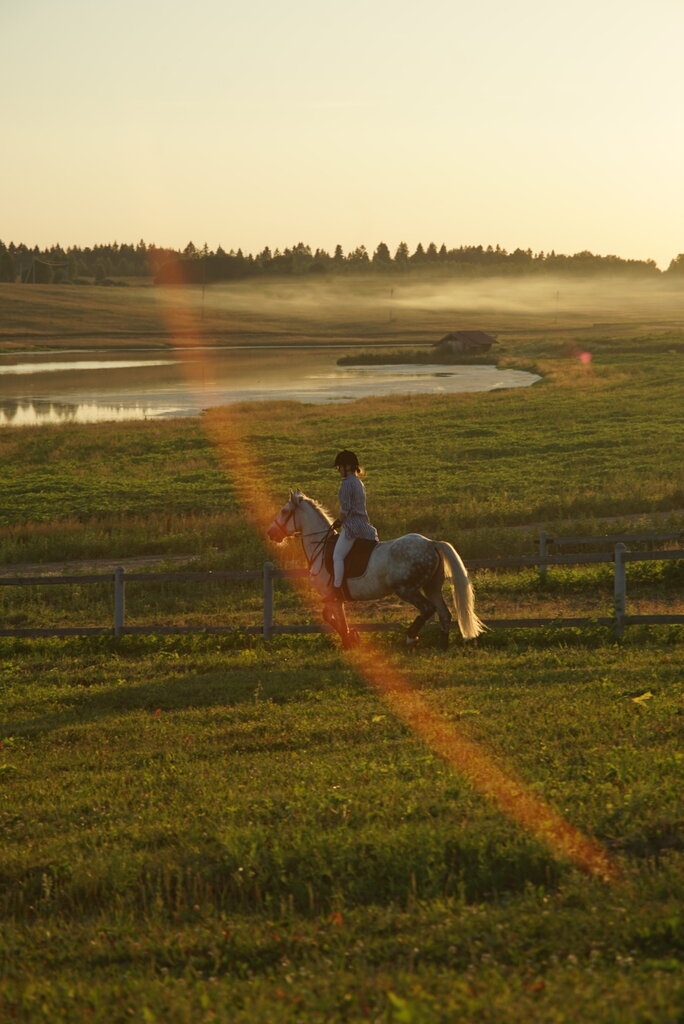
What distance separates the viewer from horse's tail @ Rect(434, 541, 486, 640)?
16281 millimetres

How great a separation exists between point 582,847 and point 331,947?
2183mm

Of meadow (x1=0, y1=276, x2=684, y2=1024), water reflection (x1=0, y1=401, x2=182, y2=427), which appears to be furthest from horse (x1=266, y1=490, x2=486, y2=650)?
water reflection (x1=0, y1=401, x2=182, y2=427)

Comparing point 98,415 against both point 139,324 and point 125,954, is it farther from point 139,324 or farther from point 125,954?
point 139,324

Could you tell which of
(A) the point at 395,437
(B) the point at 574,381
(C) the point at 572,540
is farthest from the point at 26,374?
(C) the point at 572,540

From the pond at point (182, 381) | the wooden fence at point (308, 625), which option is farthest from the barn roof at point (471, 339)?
the wooden fence at point (308, 625)

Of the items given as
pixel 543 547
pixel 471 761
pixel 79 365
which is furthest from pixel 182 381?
pixel 471 761

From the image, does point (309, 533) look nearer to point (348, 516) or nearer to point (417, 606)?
point (348, 516)

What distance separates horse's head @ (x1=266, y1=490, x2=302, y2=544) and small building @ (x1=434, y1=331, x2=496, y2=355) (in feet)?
387

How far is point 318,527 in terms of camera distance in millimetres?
17594

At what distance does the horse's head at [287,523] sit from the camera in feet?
57.9

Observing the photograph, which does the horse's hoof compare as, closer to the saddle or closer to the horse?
the horse

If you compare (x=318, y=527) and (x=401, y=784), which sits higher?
(x=318, y=527)

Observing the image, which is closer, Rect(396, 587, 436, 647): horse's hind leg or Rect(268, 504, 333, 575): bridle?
Rect(396, 587, 436, 647): horse's hind leg

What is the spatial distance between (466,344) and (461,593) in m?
120
